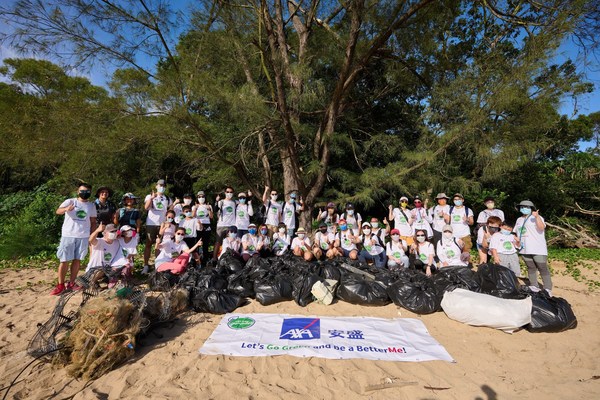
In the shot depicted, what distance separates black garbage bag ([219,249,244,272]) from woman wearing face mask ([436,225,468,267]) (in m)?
3.31

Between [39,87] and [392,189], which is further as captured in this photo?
[39,87]

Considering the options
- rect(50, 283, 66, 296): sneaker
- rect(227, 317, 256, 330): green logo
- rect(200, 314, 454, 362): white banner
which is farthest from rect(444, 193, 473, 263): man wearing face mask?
rect(50, 283, 66, 296): sneaker

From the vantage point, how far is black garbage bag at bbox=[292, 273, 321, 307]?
4.27 metres

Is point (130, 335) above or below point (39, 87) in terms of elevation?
below

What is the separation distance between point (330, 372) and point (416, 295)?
1847 millimetres

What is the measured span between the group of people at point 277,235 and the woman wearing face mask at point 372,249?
0.7 inches

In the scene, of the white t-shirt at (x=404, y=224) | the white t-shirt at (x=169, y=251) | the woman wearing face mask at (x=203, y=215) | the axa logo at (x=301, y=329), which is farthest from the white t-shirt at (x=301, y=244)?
the axa logo at (x=301, y=329)

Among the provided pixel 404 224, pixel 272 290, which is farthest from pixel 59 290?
pixel 404 224

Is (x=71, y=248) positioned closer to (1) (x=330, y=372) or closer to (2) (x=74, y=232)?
(2) (x=74, y=232)

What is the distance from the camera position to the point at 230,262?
5.20 m

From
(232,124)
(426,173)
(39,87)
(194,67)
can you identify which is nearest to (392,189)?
(426,173)

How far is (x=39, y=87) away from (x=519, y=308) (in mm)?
17331

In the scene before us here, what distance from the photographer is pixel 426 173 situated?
6.99 m

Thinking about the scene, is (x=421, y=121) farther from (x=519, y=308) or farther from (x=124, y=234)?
(x=124, y=234)
